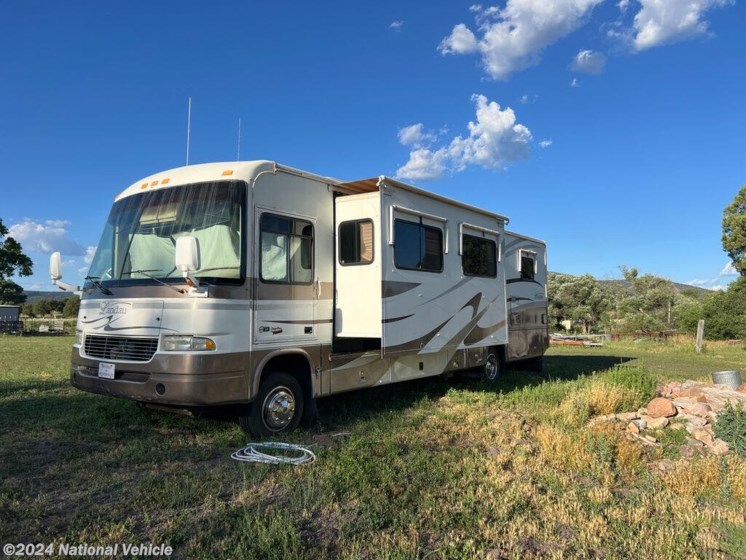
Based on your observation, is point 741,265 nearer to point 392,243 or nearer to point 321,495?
point 392,243

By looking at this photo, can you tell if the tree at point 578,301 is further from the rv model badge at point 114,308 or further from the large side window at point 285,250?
the rv model badge at point 114,308

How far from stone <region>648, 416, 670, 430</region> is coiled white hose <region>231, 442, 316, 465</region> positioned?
452cm

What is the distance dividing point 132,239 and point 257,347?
2.01m

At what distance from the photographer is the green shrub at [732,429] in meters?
6.03

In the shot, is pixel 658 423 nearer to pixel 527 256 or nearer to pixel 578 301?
pixel 527 256

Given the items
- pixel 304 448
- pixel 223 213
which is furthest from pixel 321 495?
pixel 223 213

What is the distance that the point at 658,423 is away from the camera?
7141 millimetres

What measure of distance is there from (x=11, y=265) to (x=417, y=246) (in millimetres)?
41730

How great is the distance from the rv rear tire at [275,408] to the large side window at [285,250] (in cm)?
119

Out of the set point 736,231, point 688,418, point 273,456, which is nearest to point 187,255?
point 273,456

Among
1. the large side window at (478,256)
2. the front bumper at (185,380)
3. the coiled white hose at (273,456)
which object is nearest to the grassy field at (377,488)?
the coiled white hose at (273,456)

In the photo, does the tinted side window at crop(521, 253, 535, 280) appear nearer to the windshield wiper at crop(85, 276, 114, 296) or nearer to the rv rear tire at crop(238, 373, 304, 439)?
the rv rear tire at crop(238, 373, 304, 439)

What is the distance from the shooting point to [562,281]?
145ft

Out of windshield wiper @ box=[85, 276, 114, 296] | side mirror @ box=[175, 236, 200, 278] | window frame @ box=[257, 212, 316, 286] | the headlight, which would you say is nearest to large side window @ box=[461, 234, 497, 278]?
window frame @ box=[257, 212, 316, 286]
